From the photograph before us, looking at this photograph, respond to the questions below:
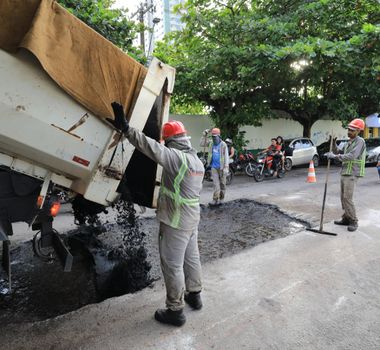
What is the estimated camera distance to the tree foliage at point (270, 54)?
10.3 meters

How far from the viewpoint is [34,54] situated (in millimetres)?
2385

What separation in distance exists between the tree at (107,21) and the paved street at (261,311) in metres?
5.68

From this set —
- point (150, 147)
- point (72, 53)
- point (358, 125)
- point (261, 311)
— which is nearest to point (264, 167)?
point (358, 125)

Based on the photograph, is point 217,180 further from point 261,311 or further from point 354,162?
point 261,311

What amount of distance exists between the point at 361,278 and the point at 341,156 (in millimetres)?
2372

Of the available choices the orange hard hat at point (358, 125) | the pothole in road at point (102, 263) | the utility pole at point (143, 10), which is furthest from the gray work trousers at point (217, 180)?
the utility pole at point (143, 10)

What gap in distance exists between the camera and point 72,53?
2.64 meters

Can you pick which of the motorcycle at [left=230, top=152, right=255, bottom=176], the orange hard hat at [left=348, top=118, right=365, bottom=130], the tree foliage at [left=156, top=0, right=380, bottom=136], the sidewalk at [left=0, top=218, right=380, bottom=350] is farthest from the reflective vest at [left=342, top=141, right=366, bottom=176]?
the motorcycle at [left=230, top=152, right=255, bottom=176]

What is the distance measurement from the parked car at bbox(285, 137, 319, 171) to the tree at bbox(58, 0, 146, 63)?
311 inches

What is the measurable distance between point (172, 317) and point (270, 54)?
30.3 feet

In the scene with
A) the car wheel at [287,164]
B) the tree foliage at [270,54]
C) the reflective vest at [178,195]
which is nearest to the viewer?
the reflective vest at [178,195]

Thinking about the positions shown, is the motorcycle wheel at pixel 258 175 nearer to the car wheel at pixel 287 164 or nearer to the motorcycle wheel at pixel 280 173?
the motorcycle wheel at pixel 280 173

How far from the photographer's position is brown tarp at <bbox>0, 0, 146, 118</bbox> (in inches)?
94.3

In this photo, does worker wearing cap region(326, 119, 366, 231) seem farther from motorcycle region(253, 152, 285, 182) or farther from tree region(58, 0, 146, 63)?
motorcycle region(253, 152, 285, 182)
